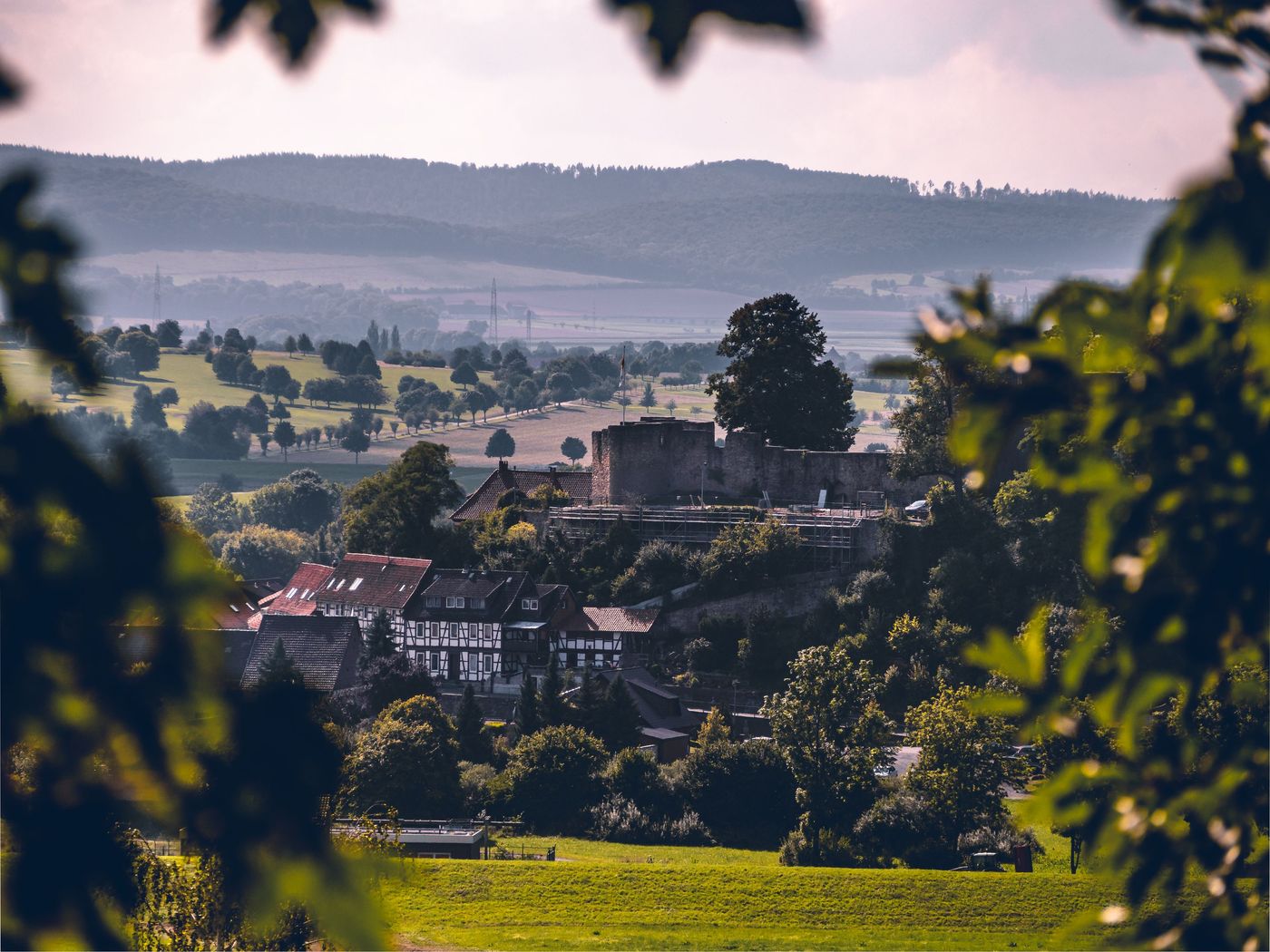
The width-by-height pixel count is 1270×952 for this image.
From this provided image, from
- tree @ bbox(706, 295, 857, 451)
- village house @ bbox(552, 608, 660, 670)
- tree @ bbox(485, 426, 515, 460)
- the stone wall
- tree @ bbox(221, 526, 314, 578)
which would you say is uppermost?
tree @ bbox(706, 295, 857, 451)

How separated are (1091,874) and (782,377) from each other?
74.5ft

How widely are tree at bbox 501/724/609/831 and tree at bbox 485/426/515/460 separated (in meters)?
103

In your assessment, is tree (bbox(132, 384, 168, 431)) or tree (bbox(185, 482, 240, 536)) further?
tree (bbox(132, 384, 168, 431))

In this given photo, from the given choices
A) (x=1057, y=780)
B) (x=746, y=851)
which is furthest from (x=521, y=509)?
(x=1057, y=780)

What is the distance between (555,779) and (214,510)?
79.4 m

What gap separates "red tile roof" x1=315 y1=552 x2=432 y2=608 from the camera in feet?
181

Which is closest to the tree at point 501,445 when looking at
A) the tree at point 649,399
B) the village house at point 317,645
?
the tree at point 649,399

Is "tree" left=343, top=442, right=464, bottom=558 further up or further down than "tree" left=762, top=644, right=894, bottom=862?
further up

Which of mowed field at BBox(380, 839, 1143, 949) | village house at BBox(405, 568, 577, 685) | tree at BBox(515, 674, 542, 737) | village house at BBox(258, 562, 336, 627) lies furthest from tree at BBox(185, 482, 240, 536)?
mowed field at BBox(380, 839, 1143, 949)

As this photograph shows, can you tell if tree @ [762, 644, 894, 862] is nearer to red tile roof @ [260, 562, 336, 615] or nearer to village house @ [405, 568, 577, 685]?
village house @ [405, 568, 577, 685]

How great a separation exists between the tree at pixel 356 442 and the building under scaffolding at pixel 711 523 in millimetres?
99065

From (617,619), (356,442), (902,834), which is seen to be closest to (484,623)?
(617,619)

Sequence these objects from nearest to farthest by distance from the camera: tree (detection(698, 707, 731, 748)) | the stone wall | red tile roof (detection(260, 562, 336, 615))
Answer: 1. tree (detection(698, 707, 731, 748))
2. the stone wall
3. red tile roof (detection(260, 562, 336, 615))

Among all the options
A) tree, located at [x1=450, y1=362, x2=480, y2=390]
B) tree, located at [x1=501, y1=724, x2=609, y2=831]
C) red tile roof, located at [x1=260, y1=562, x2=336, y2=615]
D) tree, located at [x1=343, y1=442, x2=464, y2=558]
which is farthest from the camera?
tree, located at [x1=450, y1=362, x2=480, y2=390]
